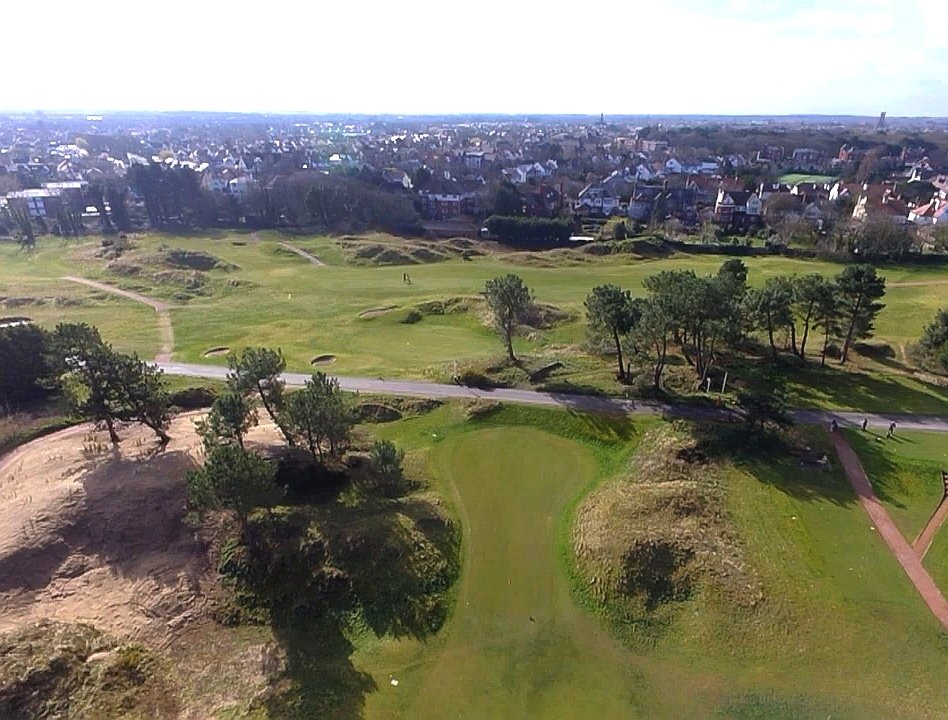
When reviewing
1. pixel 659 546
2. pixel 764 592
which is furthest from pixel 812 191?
pixel 764 592

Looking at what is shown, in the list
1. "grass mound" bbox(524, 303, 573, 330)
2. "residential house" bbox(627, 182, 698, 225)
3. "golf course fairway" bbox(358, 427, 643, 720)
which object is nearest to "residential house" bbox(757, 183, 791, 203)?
"residential house" bbox(627, 182, 698, 225)

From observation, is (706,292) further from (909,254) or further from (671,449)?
(909,254)

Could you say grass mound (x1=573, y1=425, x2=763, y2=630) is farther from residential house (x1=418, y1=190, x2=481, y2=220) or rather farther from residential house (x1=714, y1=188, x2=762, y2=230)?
residential house (x1=418, y1=190, x2=481, y2=220)

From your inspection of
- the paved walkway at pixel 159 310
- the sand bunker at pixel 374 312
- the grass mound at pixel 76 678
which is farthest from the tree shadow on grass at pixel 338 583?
the sand bunker at pixel 374 312

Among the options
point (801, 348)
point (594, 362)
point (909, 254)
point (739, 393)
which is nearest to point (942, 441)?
point (739, 393)

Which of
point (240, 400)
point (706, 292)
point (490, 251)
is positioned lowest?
point (490, 251)

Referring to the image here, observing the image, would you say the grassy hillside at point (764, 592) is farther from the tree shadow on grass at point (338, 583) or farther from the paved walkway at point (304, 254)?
the paved walkway at point (304, 254)
